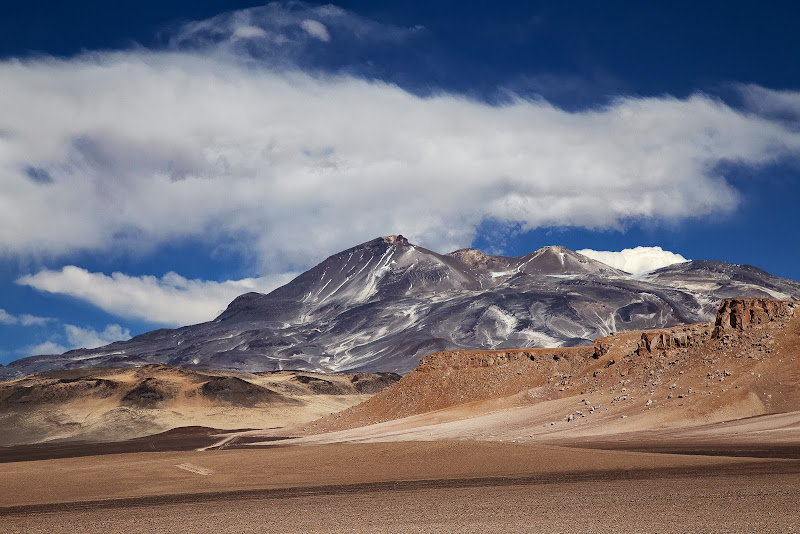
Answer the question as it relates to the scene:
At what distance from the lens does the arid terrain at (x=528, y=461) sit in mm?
23812

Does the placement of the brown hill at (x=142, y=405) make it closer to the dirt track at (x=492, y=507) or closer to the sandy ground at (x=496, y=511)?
the dirt track at (x=492, y=507)

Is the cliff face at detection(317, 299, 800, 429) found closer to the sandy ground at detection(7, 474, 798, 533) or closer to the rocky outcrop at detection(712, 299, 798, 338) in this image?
the rocky outcrop at detection(712, 299, 798, 338)

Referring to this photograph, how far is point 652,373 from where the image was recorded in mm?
61219

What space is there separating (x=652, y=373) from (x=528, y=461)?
2630 cm

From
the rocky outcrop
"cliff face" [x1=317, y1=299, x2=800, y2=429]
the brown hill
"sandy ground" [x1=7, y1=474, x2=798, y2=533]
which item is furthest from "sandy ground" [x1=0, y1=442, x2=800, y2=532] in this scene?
the brown hill

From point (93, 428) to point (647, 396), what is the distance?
258 feet

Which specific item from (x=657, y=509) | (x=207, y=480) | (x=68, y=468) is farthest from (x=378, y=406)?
(x=657, y=509)

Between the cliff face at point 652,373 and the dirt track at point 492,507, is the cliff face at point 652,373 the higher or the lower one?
the higher one

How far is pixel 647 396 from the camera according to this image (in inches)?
2280

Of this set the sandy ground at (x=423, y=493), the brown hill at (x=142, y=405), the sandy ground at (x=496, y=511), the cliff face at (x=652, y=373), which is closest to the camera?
the sandy ground at (x=496, y=511)

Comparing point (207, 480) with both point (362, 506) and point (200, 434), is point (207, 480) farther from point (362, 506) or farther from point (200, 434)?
point (200, 434)

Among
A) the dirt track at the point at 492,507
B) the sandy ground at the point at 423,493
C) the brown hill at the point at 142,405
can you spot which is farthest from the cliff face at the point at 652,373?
the brown hill at the point at 142,405

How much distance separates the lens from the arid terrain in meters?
23.8

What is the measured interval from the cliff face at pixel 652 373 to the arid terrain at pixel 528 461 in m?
0.15
